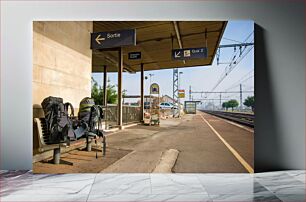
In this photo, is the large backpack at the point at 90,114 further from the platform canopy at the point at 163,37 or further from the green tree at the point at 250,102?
the green tree at the point at 250,102

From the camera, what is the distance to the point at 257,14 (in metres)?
4.13

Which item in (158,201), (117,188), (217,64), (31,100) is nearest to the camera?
(158,201)

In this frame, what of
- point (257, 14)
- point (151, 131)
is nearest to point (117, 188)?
point (151, 131)

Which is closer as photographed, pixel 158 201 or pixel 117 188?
pixel 158 201

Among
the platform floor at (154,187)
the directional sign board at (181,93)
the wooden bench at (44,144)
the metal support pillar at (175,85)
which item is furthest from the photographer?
the directional sign board at (181,93)

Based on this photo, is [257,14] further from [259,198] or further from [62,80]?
[62,80]

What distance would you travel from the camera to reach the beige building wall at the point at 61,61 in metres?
3.99

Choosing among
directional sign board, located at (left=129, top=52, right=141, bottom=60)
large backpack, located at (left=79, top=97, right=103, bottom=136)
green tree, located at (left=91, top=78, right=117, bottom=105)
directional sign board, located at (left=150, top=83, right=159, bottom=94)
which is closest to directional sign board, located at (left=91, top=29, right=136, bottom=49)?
directional sign board, located at (left=129, top=52, right=141, bottom=60)

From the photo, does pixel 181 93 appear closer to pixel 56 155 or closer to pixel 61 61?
→ pixel 61 61

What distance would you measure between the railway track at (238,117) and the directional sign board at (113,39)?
1725mm


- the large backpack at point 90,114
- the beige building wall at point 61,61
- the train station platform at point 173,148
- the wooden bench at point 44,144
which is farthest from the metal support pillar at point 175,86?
the wooden bench at point 44,144

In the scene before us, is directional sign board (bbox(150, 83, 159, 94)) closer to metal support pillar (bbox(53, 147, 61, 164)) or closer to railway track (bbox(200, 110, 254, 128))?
railway track (bbox(200, 110, 254, 128))

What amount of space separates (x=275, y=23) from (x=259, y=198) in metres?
2.57

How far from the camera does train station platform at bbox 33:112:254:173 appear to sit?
4.01 metres
